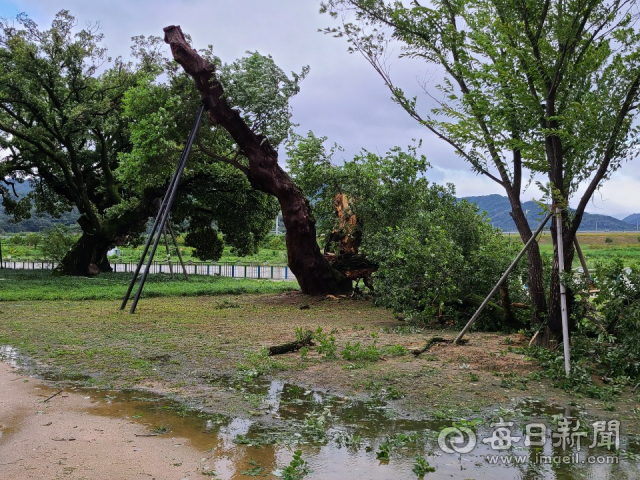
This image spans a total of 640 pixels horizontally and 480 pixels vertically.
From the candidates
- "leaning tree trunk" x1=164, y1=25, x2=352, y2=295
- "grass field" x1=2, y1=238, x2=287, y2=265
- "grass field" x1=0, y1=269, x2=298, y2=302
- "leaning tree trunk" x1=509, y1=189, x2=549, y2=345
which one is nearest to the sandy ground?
"leaning tree trunk" x1=509, y1=189, x2=549, y2=345

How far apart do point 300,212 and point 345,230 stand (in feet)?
5.42

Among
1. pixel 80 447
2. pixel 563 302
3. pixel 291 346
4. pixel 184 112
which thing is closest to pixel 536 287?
pixel 563 302

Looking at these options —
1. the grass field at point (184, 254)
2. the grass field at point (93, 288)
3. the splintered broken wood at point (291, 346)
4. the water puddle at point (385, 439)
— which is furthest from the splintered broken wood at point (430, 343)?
the grass field at point (184, 254)

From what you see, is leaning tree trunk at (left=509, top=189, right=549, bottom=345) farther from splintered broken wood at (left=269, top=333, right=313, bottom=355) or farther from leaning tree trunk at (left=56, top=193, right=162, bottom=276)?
leaning tree trunk at (left=56, top=193, right=162, bottom=276)

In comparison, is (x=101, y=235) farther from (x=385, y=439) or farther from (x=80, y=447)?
(x=385, y=439)

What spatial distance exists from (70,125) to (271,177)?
31.3 feet

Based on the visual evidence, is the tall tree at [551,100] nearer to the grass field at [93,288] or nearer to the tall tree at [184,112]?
the tall tree at [184,112]

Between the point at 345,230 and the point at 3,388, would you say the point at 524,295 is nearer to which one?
the point at 345,230

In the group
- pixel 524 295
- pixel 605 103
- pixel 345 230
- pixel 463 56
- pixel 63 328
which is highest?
pixel 463 56

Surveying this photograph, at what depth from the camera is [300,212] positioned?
1590cm

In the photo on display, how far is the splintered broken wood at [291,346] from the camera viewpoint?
8.02 m

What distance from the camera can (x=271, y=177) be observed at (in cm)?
1558

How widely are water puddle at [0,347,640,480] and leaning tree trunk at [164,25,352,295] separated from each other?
9.98 m

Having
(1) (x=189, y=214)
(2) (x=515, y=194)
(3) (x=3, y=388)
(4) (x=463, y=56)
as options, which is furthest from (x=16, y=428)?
(1) (x=189, y=214)
